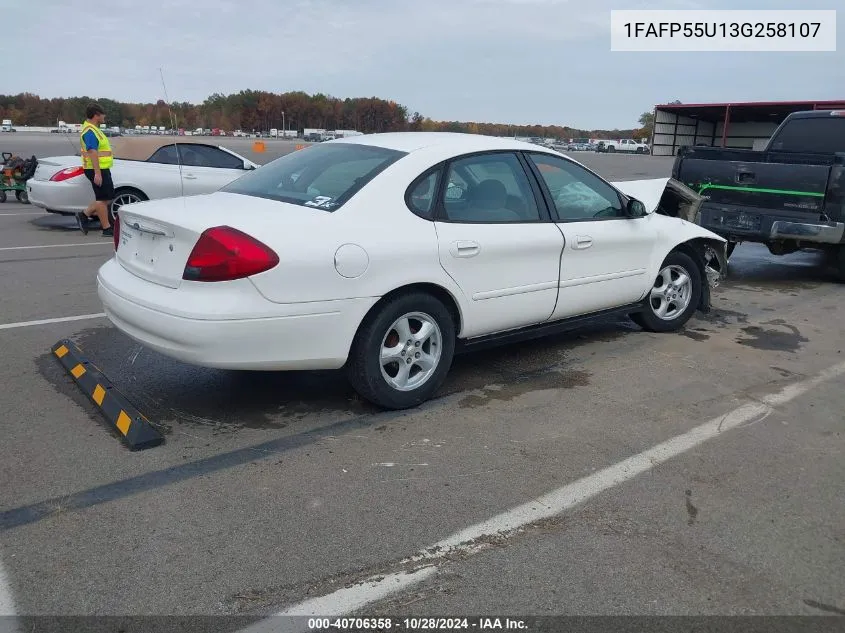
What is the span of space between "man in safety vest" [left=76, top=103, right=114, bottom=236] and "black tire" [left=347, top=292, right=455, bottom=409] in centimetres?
708

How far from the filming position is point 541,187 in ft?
16.6

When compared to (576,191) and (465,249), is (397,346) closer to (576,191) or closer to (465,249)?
(465,249)

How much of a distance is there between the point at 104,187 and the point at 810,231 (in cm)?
921

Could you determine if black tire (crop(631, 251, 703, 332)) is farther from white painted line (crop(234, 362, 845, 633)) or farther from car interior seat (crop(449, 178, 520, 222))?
car interior seat (crop(449, 178, 520, 222))

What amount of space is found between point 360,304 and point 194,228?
95 centimetres

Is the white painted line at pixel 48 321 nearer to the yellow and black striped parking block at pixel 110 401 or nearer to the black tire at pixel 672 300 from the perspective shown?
the yellow and black striped parking block at pixel 110 401

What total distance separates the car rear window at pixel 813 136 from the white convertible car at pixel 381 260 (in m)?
5.72

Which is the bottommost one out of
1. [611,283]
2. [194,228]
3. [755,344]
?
[755,344]

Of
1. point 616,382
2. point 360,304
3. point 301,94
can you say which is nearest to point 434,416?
point 360,304

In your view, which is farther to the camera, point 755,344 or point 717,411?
point 755,344

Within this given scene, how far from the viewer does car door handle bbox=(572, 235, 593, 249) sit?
16.9ft

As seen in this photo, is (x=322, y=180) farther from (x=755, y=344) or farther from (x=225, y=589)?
(x=755, y=344)

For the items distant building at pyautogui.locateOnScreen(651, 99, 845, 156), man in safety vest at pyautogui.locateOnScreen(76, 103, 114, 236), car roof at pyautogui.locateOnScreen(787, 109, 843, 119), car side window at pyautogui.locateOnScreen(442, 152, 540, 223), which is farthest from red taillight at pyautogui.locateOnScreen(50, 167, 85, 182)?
distant building at pyautogui.locateOnScreen(651, 99, 845, 156)

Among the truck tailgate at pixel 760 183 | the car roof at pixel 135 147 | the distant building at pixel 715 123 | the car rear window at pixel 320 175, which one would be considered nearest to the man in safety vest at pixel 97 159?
the car roof at pixel 135 147
